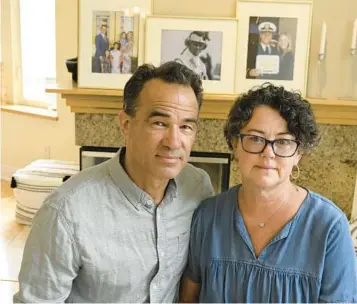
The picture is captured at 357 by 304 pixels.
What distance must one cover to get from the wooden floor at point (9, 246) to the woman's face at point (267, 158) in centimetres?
179

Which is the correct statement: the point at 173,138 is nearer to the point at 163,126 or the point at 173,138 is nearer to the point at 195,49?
the point at 163,126

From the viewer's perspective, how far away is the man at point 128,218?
1.19 meters

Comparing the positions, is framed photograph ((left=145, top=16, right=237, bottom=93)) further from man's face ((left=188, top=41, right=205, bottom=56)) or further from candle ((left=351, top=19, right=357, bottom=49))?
candle ((left=351, top=19, right=357, bottom=49))

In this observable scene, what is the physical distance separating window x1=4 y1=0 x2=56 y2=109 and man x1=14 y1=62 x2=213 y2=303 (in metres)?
3.32

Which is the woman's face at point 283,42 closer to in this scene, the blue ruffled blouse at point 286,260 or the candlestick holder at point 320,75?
the candlestick holder at point 320,75

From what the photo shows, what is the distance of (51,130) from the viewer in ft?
13.9

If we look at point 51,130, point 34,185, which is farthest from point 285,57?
point 51,130

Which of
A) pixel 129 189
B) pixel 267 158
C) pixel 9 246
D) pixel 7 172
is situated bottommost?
pixel 9 246

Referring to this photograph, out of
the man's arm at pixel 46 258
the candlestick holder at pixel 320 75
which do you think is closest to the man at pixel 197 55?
the candlestick holder at pixel 320 75

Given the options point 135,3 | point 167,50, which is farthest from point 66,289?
point 135,3

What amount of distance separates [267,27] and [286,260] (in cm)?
146

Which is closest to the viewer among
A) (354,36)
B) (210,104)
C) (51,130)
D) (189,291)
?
(189,291)

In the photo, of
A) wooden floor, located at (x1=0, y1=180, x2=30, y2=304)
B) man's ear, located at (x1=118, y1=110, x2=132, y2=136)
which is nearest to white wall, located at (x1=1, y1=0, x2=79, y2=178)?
wooden floor, located at (x1=0, y1=180, x2=30, y2=304)

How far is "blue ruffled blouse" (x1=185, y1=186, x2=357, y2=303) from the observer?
1.22m
